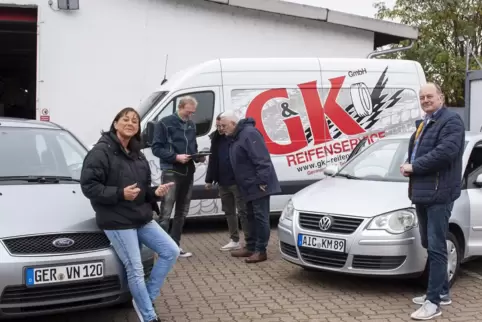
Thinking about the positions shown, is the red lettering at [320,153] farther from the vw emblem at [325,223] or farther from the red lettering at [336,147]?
the vw emblem at [325,223]

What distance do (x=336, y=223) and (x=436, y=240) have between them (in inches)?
38.3

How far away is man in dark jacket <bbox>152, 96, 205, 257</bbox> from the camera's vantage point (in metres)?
7.07

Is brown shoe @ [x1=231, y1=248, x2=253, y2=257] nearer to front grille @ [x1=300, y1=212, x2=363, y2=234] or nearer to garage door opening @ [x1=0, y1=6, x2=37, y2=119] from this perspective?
front grille @ [x1=300, y1=212, x2=363, y2=234]

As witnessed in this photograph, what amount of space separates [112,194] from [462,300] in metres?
3.32

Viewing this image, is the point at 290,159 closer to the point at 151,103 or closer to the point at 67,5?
the point at 151,103

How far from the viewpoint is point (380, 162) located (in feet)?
22.4

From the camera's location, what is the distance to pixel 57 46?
11906 mm

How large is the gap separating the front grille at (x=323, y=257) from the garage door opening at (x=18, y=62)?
8.55 meters

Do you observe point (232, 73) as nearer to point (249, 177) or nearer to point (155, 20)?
point (249, 177)

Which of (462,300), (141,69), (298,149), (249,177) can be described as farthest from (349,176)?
(141,69)

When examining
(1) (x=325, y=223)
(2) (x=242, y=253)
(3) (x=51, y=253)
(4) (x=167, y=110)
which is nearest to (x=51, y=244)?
(3) (x=51, y=253)

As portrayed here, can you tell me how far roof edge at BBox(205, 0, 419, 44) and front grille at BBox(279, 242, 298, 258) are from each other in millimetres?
7277

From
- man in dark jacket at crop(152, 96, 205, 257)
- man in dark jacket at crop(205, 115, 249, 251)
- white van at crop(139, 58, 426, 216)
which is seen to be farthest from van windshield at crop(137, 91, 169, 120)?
man in dark jacket at crop(152, 96, 205, 257)

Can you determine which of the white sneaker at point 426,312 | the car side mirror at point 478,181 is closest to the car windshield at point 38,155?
the white sneaker at point 426,312
